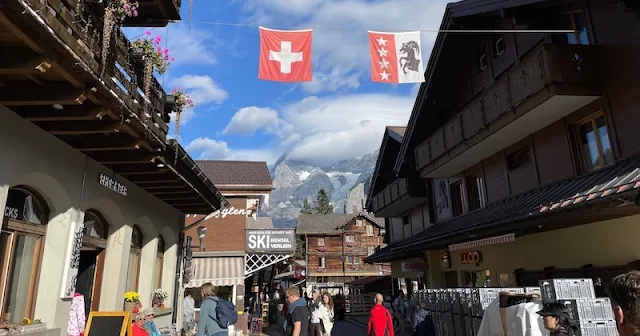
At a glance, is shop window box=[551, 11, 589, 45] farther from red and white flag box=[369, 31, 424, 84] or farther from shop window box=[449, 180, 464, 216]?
shop window box=[449, 180, 464, 216]

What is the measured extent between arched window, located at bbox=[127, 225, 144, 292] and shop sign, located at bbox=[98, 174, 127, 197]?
168cm

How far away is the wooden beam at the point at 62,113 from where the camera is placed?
16.8 ft

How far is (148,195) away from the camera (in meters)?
9.85

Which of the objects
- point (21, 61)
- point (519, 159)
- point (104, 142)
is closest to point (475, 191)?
point (519, 159)

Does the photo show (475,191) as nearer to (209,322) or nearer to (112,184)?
(209,322)

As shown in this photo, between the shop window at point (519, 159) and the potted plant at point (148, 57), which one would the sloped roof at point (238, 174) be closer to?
the shop window at point (519, 159)

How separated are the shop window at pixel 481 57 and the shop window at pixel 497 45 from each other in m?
0.50

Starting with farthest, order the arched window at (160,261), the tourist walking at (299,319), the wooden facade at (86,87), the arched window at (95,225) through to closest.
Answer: the arched window at (160,261) → the arched window at (95,225) → the tourist walking at (299,319) → the wooden facade at (86,87)

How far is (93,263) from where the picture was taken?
26.2 ft

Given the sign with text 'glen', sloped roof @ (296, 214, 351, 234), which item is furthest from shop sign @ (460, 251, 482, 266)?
sloped roof @ (296, 214, 351, 234)

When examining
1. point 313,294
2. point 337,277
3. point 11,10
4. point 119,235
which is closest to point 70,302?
point 119,235

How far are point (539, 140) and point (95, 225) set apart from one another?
35.6ft

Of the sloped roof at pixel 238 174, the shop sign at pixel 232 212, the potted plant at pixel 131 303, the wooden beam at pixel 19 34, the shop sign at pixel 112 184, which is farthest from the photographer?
the sloped roof at pixel 238 174

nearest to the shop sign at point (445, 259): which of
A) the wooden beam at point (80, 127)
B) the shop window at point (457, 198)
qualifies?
the shop window at point (457, 198)
